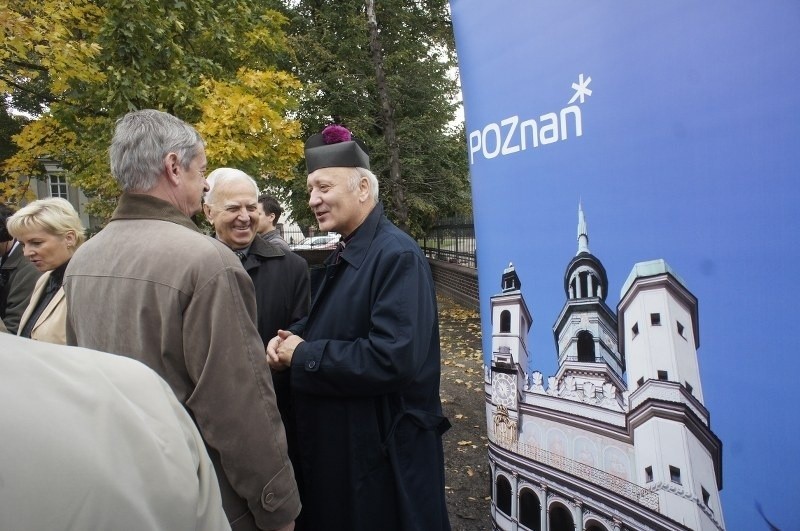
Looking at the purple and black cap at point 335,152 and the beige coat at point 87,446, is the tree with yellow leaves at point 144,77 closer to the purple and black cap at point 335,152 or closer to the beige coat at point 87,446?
the purple and black cap at point 335,152

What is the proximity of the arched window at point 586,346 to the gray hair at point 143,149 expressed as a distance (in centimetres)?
132

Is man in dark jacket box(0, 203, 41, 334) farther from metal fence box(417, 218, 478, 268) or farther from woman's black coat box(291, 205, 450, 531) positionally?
metal fence box(417, 218, 478, 268)

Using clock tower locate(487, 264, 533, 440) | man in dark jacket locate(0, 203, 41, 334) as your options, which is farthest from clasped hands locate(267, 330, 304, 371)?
man in dark jacket locate(0, 203, 41, 334)

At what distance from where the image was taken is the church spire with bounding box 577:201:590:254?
150 centimetres

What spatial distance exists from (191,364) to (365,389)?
1.81 feet

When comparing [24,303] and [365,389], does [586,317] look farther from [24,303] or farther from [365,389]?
[24,303]

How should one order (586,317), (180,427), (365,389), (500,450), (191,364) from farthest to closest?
1. (500,450)
2. (365,389)
3. (586,317)
4. (191,364)
5. (180,427)

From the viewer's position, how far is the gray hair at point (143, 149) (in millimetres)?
1430

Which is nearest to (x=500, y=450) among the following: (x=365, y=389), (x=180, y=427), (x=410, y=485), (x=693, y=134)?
(x=410, y=485)

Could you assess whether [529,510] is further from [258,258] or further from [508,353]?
[258,258]

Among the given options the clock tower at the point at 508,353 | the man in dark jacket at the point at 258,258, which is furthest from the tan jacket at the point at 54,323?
the clock tower at the point at 508,353

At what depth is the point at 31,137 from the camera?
776cm

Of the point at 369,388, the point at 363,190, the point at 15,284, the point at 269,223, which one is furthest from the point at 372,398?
the point at 15,284

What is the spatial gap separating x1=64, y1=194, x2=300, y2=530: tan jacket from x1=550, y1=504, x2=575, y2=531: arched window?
0.87m
